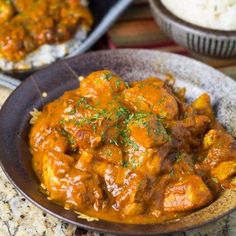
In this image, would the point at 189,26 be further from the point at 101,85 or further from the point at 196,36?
the point at 101,85

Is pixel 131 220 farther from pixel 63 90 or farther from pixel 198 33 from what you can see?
pixel 198 33

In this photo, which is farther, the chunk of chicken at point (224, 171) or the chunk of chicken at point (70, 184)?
the chunk of chicken at point (224, 171)

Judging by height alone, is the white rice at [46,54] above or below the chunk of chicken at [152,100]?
below

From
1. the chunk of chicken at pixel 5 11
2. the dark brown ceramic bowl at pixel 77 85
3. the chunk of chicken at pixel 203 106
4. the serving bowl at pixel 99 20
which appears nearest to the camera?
the dark brown ceramic bowl at pixel 77 85

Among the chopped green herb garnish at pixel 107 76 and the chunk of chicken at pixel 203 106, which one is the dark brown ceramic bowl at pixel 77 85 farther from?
the chopped green herb garnish at pixel 107 76

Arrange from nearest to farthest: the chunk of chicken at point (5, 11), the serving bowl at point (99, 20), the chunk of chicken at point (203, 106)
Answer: the chunk of chicken at point (203, 106), the serving bowl at point (99, 20), the chunk of chicken at point (5, 11)

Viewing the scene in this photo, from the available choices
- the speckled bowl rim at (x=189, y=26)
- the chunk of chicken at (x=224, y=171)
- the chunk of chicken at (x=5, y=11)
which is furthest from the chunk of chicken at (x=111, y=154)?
the chunk of chicken at (x=5, y=11)

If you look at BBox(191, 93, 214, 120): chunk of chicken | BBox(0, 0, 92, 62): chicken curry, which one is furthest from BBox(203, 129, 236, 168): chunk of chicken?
BBox(0, 0, 92, 62): chicken curry

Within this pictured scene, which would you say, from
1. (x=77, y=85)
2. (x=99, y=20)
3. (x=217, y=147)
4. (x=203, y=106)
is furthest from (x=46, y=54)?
(x=217, y=147)

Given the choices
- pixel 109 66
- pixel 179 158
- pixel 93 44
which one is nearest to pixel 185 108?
pixel 179 158
